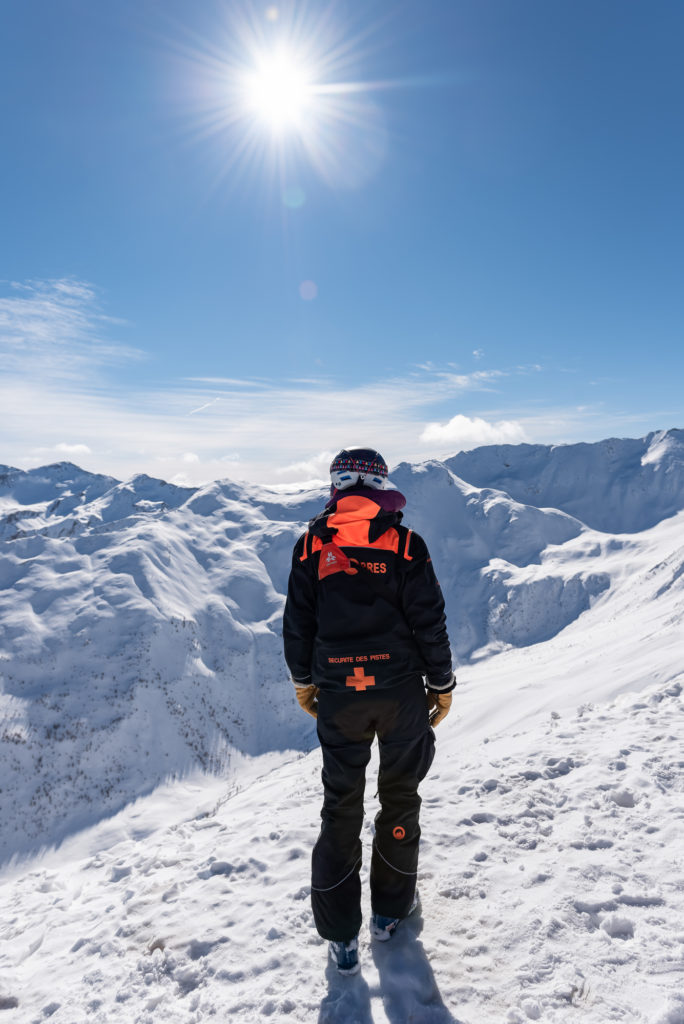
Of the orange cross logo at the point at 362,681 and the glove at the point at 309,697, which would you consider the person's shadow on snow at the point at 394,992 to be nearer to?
the glove at the point at 309,697

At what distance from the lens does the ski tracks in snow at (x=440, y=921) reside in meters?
3.64

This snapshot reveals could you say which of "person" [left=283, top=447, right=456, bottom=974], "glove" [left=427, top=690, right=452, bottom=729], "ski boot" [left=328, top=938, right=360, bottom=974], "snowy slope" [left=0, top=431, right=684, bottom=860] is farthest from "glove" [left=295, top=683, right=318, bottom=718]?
"snowy slope" [left=0, top=431, right=684, bottom=860]

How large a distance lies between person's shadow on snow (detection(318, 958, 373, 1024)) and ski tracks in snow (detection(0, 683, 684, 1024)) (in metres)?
0.01

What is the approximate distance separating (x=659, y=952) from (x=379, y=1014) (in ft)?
6.91

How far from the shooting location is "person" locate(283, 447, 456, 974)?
4.09 meters

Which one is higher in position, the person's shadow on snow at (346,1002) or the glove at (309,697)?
the glove at (309,697)

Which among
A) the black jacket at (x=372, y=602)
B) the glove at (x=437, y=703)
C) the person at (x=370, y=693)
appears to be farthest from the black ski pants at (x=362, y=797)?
the glove at (x=437, y=703)

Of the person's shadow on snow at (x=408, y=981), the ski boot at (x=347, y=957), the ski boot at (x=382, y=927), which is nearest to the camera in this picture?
the person's shadow on snow at (x=408, y=981)

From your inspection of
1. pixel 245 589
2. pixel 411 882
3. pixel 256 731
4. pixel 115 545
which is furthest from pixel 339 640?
pixel 115 545

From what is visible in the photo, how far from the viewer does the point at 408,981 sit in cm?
381

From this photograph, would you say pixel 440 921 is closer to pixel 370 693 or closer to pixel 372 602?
pixel 370 693

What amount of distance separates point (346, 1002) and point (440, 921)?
1193 mm

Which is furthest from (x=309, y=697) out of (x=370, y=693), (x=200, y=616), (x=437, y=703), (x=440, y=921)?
(x=200, y=616)

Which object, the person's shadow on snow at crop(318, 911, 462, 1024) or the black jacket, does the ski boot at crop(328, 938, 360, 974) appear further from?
the black jacket
